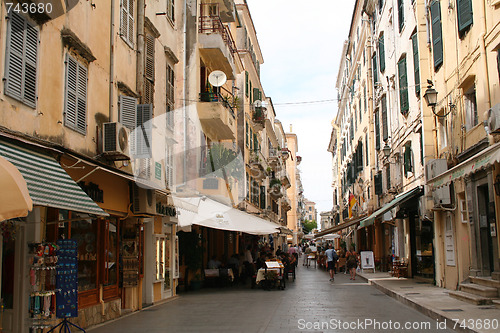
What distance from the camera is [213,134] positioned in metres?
24.5

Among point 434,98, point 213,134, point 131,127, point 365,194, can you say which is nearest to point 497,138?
point 434,98

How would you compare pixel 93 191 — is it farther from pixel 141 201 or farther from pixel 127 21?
pixel 127 21

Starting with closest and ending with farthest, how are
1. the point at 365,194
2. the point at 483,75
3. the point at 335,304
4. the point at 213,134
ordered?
the point at 483,75 → the point at 335,304 → the point at 213,134 → the point at 365,194

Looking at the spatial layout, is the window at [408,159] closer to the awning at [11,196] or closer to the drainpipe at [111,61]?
the drainpipe at [111,61]

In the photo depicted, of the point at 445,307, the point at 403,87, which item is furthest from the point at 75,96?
the point at 403,87

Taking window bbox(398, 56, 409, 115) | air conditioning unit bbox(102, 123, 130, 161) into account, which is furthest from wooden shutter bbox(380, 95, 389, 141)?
air conditioning unit bbox(102, 123, 130, 161)

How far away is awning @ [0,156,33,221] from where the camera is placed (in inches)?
243

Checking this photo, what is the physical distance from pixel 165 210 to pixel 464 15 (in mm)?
10124

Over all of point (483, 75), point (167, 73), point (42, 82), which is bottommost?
point (42, 82)

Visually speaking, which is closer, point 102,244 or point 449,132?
point 102,244

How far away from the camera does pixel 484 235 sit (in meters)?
14.3

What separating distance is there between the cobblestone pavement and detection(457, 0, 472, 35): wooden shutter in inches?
296

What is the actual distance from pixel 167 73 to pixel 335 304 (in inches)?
363

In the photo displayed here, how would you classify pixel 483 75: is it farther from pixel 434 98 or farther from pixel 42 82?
pixel 42 82
